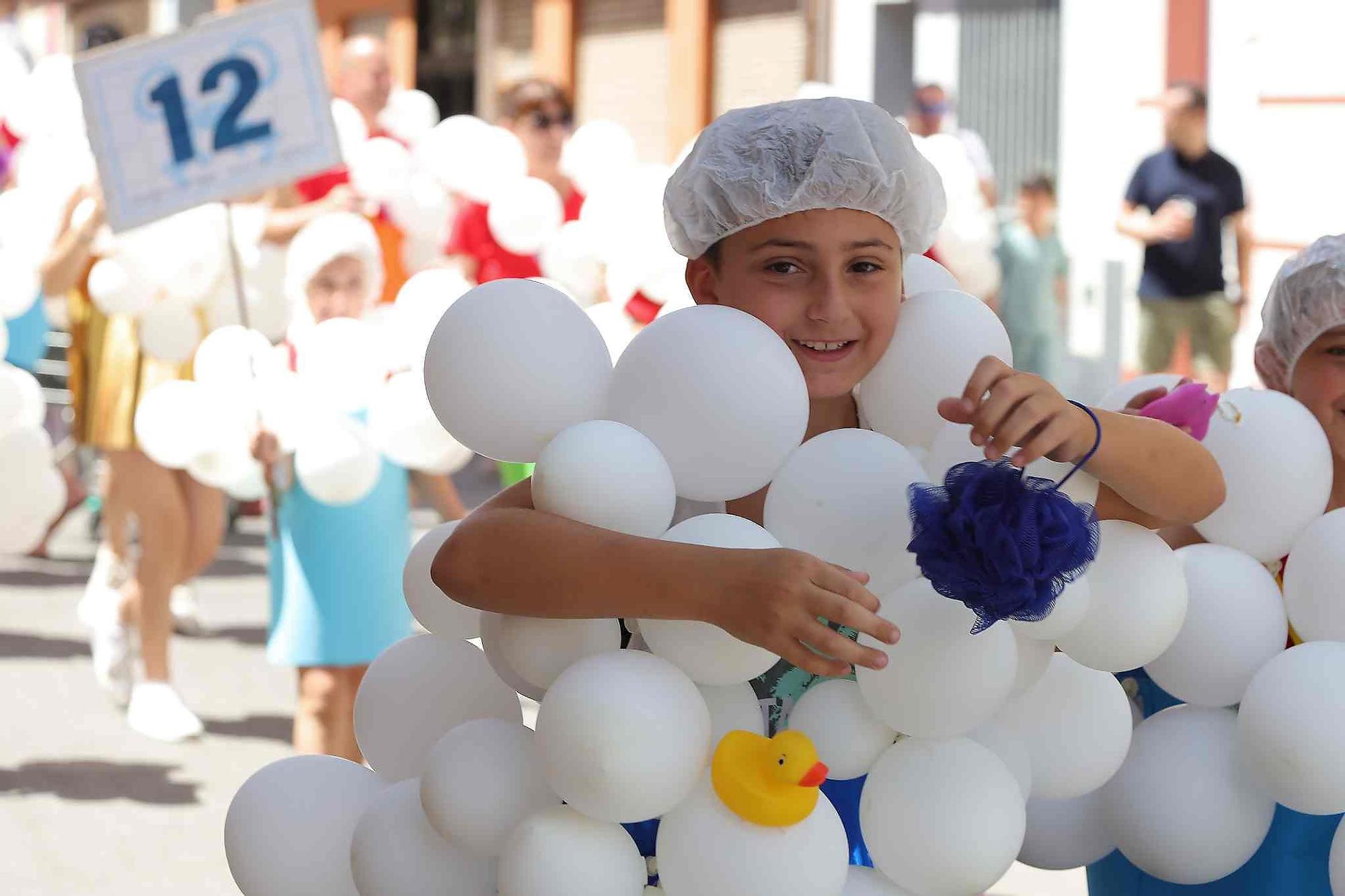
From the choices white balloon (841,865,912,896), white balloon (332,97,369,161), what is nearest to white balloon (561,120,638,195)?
white balloon (332,97,369,161)

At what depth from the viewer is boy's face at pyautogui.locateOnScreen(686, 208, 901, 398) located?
2244 mm

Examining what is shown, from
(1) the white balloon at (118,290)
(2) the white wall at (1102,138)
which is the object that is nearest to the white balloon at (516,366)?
(1) the white balloon at (118,290)

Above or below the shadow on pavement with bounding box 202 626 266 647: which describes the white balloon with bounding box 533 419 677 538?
above

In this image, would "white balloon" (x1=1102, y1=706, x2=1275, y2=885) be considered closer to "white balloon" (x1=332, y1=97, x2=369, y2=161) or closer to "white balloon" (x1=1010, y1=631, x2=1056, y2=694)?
"white balloon" (x1=1010, y1=631, x2=1056, y2=694)

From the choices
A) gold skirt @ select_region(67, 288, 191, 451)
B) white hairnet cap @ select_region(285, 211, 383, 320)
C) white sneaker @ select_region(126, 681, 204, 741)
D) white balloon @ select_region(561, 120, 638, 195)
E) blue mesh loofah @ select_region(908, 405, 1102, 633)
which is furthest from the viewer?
white balloon @ select_region(561, 120, 638, 195)

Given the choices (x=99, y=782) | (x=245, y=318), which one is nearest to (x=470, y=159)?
(x=245, y=318)

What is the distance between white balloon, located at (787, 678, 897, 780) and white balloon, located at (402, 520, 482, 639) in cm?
48

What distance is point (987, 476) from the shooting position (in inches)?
70.5

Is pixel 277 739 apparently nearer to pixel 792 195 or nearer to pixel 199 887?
pixel 199 887

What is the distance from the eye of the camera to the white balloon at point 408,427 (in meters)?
4.29

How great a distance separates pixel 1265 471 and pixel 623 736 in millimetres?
1012

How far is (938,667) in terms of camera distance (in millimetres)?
1900

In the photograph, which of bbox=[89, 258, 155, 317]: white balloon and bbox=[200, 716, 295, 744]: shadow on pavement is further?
bbox=[200, 716, 295, 744]: shadow on pavement

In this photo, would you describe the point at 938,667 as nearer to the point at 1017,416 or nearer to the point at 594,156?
the point at 1017,416
